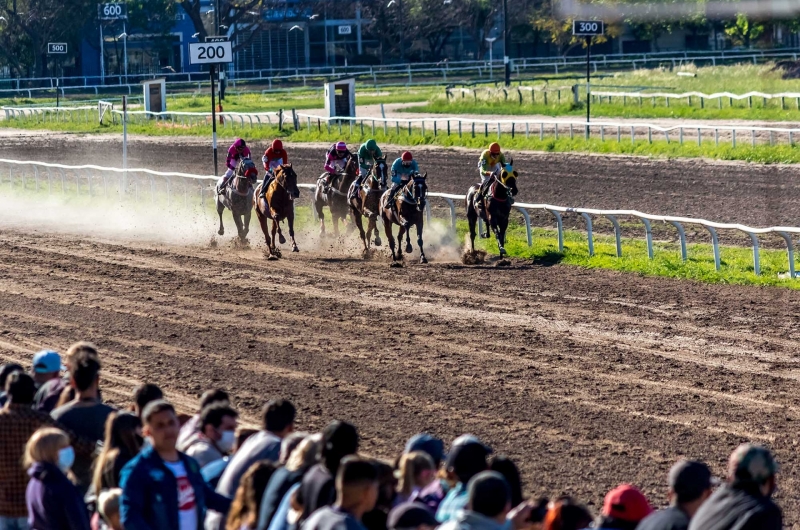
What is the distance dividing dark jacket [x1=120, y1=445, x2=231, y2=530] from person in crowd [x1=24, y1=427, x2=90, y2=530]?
0.94ft

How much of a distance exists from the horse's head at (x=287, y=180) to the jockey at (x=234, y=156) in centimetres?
121

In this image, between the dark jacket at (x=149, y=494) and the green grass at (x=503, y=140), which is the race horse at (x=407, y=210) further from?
the dark jacket at (x=149, y=494)

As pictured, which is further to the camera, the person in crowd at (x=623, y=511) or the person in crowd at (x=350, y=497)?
the person in crowd at (x=623, y=511)

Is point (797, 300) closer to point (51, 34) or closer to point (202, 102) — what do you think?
point (202, 102)

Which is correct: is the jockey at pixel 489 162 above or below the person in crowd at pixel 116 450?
above

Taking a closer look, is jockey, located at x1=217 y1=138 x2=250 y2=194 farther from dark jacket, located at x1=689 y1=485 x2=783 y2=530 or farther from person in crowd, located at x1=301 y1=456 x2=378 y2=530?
dark jacket, located at x1=689 y1=485 x2=783 y2=530

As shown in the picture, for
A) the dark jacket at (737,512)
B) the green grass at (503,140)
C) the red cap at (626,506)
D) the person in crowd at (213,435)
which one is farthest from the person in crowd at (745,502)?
the green grass at (503,140)

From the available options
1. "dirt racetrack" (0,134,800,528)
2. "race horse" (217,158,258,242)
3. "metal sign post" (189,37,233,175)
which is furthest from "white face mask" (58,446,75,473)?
"metal sign post" (189,37,233,175)

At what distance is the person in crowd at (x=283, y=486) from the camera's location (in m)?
5.05

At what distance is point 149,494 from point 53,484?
1.54 ft

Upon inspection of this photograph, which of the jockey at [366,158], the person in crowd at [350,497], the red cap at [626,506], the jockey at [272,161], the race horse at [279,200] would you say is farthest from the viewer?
the jockey at [366,158]

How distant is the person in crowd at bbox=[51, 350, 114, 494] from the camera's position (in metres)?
6.20

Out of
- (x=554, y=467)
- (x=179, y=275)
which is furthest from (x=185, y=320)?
(x=554, y=467)

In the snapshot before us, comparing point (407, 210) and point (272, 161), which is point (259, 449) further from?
point (272, 161)
